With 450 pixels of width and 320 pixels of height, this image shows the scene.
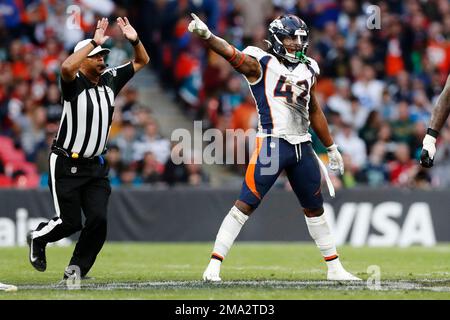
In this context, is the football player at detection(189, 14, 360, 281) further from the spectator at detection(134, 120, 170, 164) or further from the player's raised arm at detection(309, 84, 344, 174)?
the spectator at detection(134, 120, 170, 164)

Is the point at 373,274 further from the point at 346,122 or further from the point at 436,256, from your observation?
the point at 346,122

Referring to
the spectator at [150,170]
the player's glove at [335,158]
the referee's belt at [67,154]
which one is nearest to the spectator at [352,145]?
the spectator at [150,170]

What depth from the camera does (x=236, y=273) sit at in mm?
10562

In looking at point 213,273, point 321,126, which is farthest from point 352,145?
point 213,273

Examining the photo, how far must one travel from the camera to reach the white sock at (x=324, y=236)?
949 centimetres

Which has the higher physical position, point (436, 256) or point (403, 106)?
point (403, 106)

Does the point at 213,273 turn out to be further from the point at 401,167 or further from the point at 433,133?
the point at 401,167

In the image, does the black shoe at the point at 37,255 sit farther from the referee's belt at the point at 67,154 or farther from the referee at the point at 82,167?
the referee's belt at the point at 67,154

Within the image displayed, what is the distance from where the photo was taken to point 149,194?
16.1 metres

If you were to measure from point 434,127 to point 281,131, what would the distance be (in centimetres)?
139

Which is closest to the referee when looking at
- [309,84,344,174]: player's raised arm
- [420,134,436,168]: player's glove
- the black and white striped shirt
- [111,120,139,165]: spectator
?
the black and white striped shirt
